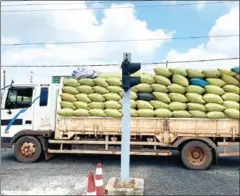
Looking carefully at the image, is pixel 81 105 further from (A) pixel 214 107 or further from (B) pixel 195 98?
(A) pixel 214 107

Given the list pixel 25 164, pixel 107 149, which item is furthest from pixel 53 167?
pixel 107 149

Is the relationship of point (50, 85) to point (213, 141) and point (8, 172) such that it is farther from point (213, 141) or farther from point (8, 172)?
point (213, 141)

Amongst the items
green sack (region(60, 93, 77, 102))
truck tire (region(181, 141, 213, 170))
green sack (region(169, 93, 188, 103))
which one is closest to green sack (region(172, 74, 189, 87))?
green sack (region(169, 93, 188, 103))

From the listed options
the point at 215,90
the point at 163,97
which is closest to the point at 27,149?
the point at 163,97

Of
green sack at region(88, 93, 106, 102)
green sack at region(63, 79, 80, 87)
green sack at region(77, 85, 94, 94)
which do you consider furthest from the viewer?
green sack at region(63, 79, 80, 87)

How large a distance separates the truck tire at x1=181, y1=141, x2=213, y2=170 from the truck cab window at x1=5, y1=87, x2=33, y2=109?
180 inches

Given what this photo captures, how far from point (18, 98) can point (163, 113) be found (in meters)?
4.13

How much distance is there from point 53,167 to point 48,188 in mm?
2276

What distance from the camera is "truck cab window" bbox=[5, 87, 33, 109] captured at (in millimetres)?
9156

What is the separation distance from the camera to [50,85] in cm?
930

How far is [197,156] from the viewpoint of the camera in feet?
28.3

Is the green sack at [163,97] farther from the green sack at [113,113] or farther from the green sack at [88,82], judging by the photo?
the green sack at [88,82]

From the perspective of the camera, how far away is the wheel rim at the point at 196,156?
8.59 m

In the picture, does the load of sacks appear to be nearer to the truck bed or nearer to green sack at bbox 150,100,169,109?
green sack at bbox 150,100,169,109
